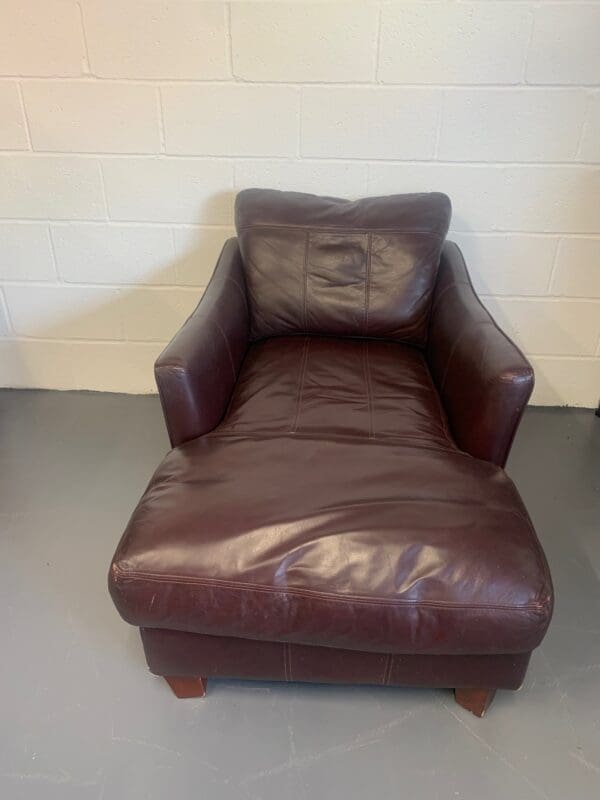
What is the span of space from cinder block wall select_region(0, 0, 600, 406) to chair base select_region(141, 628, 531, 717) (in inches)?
51.8

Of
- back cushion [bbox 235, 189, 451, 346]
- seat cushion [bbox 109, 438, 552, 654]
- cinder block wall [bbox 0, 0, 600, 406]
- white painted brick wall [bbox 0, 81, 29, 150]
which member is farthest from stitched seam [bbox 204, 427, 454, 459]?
white painted brick wall [bbox 0, 81, 29, 150]

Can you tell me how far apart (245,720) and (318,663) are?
22cm

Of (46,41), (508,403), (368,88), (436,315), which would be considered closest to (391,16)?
(368,88)

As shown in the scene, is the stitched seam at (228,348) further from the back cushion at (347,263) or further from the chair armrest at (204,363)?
the back cushion at (347,263)

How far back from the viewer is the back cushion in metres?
1.78

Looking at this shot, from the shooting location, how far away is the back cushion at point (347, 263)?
1.78 metres

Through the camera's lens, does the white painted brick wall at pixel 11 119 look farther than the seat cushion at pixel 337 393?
Yes

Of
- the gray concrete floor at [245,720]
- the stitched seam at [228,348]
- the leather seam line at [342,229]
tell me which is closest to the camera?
the gray concrete floor at [245,720]

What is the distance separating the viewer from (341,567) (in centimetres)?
113

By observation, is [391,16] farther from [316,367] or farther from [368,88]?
[316,367]

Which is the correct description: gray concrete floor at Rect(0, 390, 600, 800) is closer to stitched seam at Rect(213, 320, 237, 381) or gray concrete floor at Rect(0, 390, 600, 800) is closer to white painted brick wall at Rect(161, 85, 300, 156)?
stitched seam at Rect(213, 320, 237, 381)

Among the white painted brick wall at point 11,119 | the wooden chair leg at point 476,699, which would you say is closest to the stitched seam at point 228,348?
the wooden chair leg at point 476,699

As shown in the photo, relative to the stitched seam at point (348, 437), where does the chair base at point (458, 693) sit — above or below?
below

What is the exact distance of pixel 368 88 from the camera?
6.12 ft
